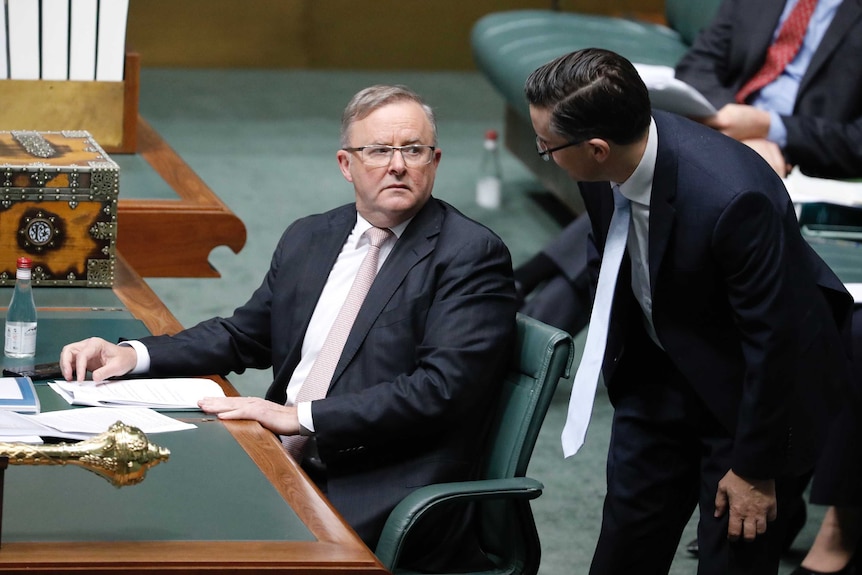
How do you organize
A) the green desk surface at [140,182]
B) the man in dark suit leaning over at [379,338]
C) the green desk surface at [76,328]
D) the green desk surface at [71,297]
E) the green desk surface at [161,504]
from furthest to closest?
the green desk surface at [140,182]
the green desk surface at [71,297]
the green desk surface at [76,328]
the man in dark suit leaning over at [379,338]
the green desk surface at [161,504]

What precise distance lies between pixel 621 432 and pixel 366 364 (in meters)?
0.48

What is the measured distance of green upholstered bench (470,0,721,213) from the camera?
564 cm

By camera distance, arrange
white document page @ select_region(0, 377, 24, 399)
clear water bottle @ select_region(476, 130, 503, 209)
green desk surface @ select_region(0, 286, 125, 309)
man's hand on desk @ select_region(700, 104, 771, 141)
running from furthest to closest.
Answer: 1. clear water bottle @ select_region(476, 130, 503, 209)
2. man's hand on desk @ select_region(700, 104, 771, 141)
3. green desk surface @ select_region(0, 286, 125, 309)
4. white document page @ select_region(0, 377, 24, 399)

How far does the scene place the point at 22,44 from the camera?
373cm

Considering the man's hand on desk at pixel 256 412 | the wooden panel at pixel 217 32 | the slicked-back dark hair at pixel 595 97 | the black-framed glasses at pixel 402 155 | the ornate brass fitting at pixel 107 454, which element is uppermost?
the slicked-back dark hair at pixel 595 97

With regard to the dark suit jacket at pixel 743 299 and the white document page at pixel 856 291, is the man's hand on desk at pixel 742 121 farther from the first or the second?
the dark suit jacket at pixel 743 299

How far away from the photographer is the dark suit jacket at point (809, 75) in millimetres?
4133

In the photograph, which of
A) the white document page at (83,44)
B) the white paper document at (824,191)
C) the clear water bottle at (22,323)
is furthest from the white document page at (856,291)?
the white document page at (83,44)

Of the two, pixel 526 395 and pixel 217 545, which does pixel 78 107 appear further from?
pixel 217 545

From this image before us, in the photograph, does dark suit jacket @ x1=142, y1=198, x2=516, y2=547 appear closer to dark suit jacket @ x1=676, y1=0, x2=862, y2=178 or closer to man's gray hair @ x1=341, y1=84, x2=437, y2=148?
man's gray hair @ x1=341, y1=84, x2=437, y2=148

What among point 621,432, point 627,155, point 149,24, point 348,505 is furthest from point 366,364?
point 149,24

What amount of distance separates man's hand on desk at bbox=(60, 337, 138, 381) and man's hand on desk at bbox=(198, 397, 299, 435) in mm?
213

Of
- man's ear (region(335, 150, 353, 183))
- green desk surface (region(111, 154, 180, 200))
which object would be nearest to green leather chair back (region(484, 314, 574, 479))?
man's ear (region(335, 150, 353, 183))

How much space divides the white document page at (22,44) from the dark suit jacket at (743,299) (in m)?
2.03
